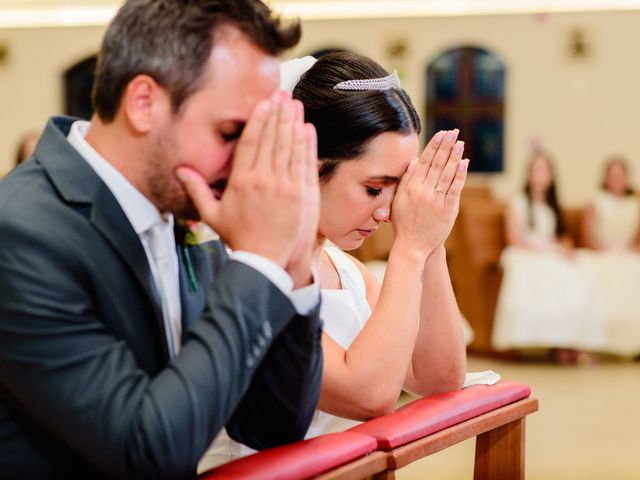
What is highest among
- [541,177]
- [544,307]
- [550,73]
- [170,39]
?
[170,39]

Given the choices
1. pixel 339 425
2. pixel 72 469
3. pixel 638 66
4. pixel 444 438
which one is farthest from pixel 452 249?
pixel 72 469

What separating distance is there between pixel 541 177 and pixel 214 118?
7.27 metres

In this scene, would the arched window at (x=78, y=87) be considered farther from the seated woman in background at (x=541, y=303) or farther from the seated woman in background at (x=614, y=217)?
the seated woman in background at (x=614, y=217)

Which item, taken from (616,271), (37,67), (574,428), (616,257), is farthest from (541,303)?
(37,67)

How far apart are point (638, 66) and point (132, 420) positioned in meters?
11.1

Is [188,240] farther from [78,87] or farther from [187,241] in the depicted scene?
[78,87]

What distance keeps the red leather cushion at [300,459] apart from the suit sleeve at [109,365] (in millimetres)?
99

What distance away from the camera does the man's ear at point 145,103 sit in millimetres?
1356

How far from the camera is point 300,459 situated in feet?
4.69

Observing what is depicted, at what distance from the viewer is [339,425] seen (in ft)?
7.46

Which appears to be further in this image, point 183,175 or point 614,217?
point 614,217

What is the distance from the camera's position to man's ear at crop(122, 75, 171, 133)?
1356mm

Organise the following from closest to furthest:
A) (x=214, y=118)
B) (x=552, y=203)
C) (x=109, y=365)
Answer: (x=109, y=365) < (x=214, y=118) < (x=552, y=203)

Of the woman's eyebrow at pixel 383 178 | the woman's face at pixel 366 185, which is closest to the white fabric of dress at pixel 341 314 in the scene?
the woman's face at pixel 366 185
